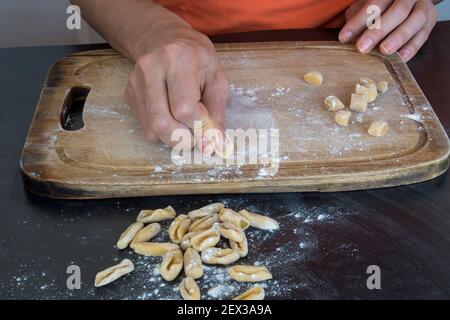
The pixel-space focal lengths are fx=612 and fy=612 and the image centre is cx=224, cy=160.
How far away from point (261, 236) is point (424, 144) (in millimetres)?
298

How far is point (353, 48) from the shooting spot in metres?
1.13

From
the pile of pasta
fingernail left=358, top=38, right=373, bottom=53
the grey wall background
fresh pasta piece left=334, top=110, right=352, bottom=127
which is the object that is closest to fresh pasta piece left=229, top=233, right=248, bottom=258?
the pile of pasta

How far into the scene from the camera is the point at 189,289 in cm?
69

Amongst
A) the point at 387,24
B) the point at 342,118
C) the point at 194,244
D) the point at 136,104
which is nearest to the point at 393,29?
the point at 387,24

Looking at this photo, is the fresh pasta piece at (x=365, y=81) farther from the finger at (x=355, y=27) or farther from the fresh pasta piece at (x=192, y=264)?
the fresh pasta piece at (x=192, y=264)

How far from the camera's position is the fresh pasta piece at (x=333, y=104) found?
96cm

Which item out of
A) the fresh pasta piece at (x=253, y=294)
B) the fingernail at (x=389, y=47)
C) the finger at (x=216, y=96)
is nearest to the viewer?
the fresh pasta piece at (x=253, y=294)

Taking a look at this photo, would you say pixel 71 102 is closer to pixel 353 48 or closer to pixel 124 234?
pixel 124 234

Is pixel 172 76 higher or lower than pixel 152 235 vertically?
higher

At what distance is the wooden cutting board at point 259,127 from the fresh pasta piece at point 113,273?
14 cm

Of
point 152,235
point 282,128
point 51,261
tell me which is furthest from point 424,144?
point 51,261

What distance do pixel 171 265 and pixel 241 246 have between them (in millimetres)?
88

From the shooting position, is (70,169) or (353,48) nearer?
(70,169)

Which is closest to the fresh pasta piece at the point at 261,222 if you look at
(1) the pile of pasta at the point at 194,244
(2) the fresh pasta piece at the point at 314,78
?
(1) the pile of pasta at the point at 194,244
